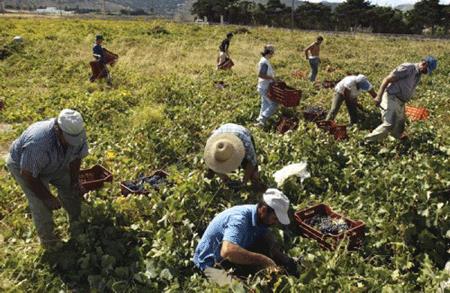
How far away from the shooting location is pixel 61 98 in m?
10.8

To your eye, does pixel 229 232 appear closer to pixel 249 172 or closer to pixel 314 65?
pixel 249 172

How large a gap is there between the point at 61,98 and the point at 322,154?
690 centimetres

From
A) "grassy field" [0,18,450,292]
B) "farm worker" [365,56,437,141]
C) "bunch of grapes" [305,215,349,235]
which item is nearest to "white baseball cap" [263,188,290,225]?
"grassy field" [0,18,450,292]

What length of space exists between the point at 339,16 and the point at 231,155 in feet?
159

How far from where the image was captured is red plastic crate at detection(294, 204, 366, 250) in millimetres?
4648

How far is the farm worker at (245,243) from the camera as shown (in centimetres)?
385

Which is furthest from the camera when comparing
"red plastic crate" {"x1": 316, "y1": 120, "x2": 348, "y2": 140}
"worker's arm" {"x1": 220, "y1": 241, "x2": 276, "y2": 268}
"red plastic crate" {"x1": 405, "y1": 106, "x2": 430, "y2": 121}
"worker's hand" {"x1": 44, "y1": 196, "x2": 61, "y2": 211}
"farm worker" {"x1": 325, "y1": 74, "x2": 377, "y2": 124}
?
"red plastic crate" {"x1": 405, "y1": 106, "x2": 430, "y2": 121}

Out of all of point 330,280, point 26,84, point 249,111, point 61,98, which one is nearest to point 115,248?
point 330,280

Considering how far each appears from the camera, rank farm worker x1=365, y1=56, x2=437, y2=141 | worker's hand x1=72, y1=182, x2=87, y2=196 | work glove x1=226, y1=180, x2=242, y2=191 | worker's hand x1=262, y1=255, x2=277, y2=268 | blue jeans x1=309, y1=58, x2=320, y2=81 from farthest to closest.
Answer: blue jeans x1=309, y1=58, x2=320, y2=81 < farm worker x1=365, y1=56, x2=437, y2=141 < work glove x1=226, y1=180, x2=242, y2=191 < worker's hand x1=72, y1=182, x2=87, y2=196 < worker's hand x1=262, y1=255, x2=277, y2=268

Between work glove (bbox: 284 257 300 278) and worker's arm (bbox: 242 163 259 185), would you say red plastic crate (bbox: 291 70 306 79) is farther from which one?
work glove (bbox: 284 257 300 278)

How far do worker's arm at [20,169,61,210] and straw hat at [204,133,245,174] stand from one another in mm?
1679

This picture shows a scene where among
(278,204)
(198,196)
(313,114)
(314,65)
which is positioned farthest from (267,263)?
(314,65)

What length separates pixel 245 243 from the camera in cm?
411

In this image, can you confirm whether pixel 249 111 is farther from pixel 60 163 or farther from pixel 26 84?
pixel 26 84
